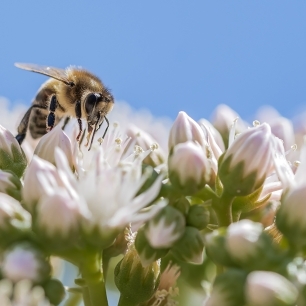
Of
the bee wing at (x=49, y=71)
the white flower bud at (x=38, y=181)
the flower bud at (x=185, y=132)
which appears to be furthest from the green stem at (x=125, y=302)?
the bee wing at (x=49, y=71)

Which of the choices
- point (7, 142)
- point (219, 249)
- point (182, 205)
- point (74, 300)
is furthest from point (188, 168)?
point (7, 142)

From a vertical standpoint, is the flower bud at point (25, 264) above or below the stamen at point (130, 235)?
below

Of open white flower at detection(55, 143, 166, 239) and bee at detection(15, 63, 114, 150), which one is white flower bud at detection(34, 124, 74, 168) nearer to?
open white flower at detection(55, 143, 166, 239)

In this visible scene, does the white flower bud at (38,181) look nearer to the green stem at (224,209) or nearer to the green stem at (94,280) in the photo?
the green stem at (94,280)

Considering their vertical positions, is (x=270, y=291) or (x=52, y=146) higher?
(x=270, y=291)

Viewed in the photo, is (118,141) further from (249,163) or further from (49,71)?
(49,71)

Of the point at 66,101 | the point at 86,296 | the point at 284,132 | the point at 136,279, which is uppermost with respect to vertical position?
the point at 284,132
